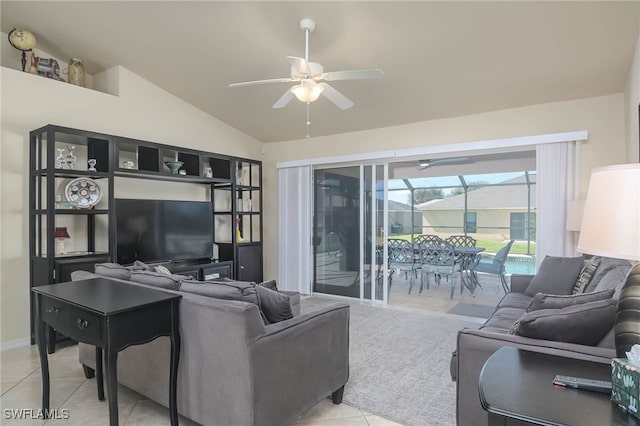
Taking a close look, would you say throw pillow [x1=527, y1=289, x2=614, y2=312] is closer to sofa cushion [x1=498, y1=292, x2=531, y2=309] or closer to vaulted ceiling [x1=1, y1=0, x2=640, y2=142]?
sofa cushion [x1=498, y1=292, x2=531, y2=309]

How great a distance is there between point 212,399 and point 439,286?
18.3 ft

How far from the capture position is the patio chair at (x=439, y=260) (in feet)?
19.8

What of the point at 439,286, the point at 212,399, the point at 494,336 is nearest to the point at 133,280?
the point at 212,399

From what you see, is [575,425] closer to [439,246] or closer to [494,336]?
[494,336]

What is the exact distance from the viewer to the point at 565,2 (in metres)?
2.79

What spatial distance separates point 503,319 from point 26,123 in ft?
16.1

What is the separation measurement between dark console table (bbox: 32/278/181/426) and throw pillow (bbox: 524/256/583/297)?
3.28 m

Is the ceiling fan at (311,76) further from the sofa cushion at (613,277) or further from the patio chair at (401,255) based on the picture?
the patio chair at (401,255)

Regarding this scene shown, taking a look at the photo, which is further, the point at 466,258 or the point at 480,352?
the point at 466,258

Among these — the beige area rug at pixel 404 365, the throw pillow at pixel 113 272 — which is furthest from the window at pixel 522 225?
the throw pillow at pixel 113 272

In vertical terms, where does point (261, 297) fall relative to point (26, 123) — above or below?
below

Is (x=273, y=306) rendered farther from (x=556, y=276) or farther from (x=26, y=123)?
(x=26, y=123)

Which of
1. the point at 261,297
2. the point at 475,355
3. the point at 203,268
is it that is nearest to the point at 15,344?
the point at 203,268

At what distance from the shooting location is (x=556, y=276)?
3484mm
